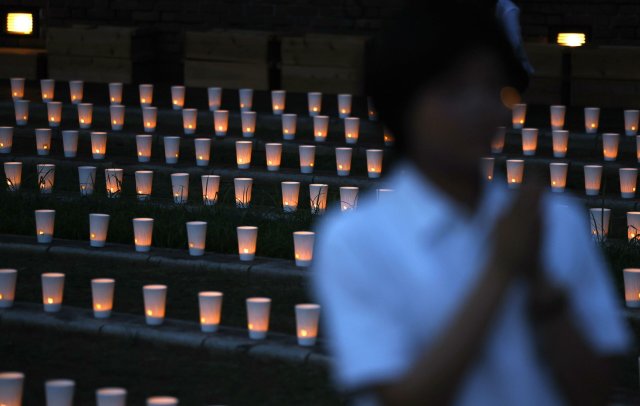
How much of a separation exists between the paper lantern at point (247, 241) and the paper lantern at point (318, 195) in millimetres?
1043

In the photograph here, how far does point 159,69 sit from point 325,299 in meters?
10.9

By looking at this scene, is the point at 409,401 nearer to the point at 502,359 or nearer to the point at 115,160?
the point at 502,359

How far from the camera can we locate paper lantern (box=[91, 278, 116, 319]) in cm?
554

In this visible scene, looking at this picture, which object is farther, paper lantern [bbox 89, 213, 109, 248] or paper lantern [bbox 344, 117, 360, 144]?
paper lantern [bbox 344, 117, 360, 144]

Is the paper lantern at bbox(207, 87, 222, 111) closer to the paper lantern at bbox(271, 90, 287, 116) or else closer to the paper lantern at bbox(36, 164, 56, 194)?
the paper lantern at bbox(271, 90, 287, 116)

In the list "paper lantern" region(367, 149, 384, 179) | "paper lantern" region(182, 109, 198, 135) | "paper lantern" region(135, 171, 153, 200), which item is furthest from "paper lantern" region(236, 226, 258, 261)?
"paper lantern" region(182, 109, 198, 135)

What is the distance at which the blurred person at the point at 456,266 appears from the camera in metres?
1.45

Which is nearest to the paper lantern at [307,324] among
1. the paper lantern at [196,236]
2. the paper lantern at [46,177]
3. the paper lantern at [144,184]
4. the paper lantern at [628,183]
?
the paper lantern at [196,236]

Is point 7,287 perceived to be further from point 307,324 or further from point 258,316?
point 307,324

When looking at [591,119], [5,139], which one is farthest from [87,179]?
[591,119]

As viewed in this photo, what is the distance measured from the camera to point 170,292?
615cm

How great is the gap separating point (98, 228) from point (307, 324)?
6.36 feet

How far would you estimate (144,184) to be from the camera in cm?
792

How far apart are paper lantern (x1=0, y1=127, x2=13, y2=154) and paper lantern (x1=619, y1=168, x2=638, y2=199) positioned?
13.7ft
